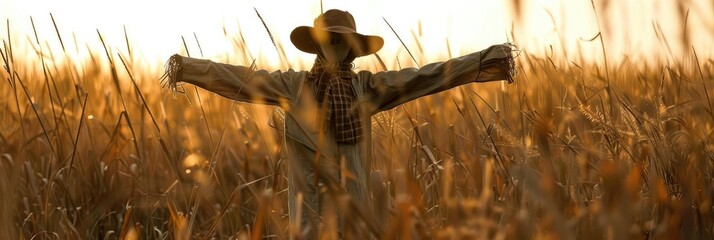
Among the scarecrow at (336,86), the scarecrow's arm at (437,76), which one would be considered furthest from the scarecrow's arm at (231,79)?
the scarecrow's arm at (437,76)

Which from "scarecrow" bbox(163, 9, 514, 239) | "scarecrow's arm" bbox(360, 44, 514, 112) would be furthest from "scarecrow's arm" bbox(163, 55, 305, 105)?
"scarecrow's arm" bbox(360, 44, 514, 112)

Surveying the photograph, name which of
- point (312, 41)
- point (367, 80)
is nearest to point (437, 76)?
point (367, 80)

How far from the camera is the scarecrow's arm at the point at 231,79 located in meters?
1.64

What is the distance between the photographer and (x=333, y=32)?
5.40 feet

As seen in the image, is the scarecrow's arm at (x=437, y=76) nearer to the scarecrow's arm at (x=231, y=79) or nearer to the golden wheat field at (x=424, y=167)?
the golden wheat field at (x=424, y=167)

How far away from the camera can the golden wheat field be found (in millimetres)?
1061

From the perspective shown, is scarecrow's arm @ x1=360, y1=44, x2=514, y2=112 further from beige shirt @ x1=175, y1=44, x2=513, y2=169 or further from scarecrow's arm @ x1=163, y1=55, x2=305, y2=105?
scarecrow's arm @ x1=163, y1=55, x2=305, y2=105

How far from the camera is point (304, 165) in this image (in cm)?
169

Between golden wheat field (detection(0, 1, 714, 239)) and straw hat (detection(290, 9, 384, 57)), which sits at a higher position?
straw hat (detection(290, 9, 384, 57))

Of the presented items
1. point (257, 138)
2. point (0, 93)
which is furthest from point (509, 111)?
point (0, 93)

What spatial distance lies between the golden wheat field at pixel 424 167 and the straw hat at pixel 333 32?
77mm

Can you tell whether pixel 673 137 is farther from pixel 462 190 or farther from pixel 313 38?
pixel 313 38

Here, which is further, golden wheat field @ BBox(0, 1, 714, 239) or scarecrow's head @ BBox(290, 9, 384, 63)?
scarecrow's head @ BBox(290, 9, 384, 63)

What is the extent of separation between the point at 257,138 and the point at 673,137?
3.72 ft
